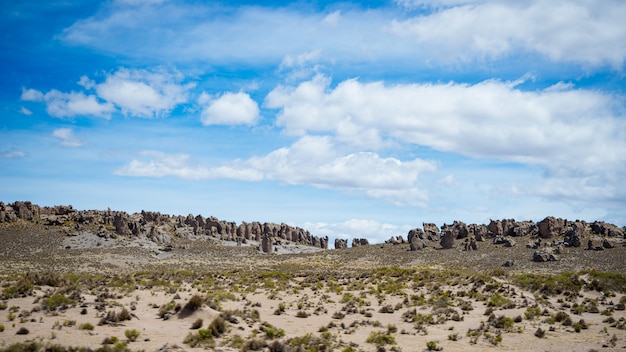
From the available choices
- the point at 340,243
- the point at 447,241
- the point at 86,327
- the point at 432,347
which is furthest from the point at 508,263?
the point at 340,243

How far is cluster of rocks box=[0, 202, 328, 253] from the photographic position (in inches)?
4192

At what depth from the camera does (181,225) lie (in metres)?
130

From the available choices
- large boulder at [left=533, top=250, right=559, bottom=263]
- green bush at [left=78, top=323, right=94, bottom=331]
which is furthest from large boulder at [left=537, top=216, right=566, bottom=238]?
green bush at [left=78, top=323, right=94, bottom=331]

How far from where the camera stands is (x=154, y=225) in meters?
117

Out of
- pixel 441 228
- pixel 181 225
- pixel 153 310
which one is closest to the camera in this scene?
pixel 153 310

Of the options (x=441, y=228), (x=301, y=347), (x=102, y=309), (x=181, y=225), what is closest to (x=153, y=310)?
(x=102, y=309)

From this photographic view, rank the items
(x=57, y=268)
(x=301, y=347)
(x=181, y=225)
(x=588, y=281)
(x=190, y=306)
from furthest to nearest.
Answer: (x=181, y=225) → (x=57, y=268) → (x=588, y=281) → (x=190, y=306) → (x=301, y=347)

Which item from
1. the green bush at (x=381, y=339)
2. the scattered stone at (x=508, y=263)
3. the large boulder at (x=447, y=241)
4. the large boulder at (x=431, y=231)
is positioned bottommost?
the green bush at (x=381, y=339)

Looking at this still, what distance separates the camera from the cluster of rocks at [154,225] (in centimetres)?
10647

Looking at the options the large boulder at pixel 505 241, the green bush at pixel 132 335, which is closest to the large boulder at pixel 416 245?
the large boulder at pixel 505 241

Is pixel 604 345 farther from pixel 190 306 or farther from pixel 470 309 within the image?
pixel 190 306

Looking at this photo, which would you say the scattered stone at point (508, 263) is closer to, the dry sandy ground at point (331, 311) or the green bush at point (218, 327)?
the dry sandy ground at point (331, 311)

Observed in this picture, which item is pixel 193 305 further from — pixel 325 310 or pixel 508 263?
pixel 508 263

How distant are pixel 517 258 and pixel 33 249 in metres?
88.7
